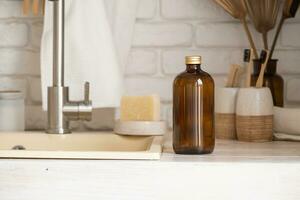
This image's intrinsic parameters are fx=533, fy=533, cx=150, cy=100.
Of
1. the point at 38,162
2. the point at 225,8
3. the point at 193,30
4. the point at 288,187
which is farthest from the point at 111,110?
the point at 288,187

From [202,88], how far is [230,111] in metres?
0.26

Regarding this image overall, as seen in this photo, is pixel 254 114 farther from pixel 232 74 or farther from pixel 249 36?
pixel 249 36

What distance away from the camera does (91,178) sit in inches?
36.1

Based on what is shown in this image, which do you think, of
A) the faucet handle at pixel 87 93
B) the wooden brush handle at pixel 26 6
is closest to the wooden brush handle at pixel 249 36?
the faucet handle at pixel 87 93

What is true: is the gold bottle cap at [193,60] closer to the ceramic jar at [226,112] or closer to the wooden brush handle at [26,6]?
the ceramic jar at [226,112]

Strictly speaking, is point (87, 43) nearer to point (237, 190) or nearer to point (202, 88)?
point (202, 88)

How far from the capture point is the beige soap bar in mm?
1257

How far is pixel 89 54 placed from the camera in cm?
136

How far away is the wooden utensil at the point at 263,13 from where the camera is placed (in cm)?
141

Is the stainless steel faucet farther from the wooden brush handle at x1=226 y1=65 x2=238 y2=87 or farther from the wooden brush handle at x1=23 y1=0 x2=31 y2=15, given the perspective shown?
the wooden brush handle at x1=226 y1=65 x2=238 y2=87

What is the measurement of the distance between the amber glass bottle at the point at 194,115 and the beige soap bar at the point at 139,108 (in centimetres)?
20

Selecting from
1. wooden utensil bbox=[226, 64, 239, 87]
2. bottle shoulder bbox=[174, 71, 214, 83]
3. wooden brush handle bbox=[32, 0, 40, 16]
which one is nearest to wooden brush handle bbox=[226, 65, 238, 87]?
wooden utensil bbox=[226, 64, 239, 87]

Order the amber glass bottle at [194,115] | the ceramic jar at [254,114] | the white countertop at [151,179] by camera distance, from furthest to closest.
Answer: the ceramic jar at [254,114] → the amber glass bottle at [194,115] → the white countertop at [151,179]

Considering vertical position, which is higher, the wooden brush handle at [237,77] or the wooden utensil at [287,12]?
the wooden utensil at [287,12]
